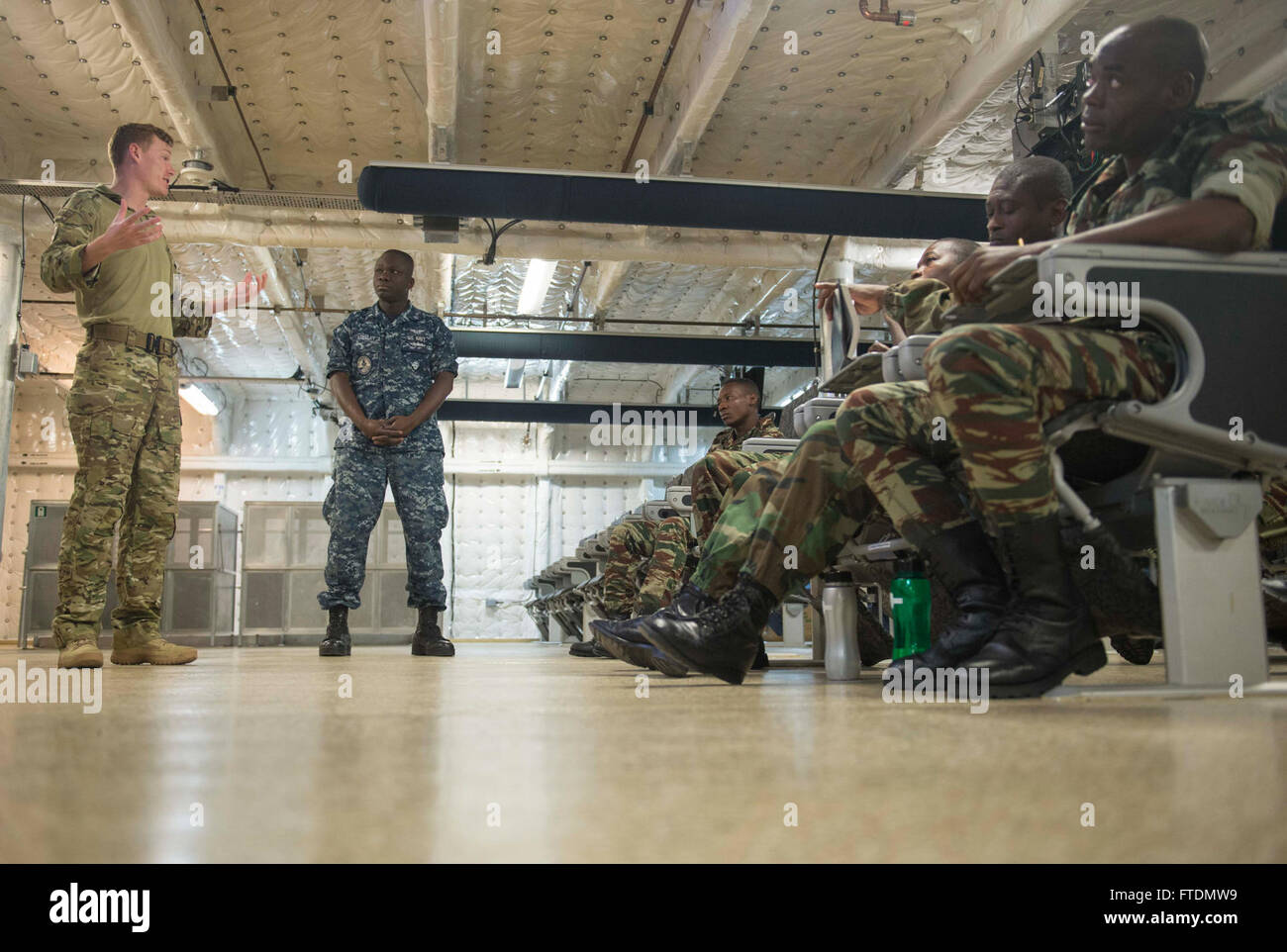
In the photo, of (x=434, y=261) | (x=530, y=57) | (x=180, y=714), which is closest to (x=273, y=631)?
(x=434, y=261)

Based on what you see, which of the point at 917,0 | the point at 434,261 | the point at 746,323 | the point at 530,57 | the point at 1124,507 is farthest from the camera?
the point at 746,323

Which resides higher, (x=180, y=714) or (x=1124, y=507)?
(x=1124, y=507)

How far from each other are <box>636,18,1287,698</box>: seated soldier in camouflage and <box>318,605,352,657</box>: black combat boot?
2.81 meters

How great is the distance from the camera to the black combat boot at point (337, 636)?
3979 millimetres

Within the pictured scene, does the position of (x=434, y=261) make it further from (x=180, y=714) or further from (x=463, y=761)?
(x=463, y=761)

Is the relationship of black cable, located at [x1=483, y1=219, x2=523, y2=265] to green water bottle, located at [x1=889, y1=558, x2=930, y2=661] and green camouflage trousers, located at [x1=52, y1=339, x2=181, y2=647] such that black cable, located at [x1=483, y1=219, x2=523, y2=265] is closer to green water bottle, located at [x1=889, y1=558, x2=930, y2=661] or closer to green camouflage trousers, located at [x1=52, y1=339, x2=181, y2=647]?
green camouflage trousers, located at [x1=52, y1=339, x2=181, y2=647]

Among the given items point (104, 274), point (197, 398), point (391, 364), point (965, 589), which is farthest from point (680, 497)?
point (197, 398)

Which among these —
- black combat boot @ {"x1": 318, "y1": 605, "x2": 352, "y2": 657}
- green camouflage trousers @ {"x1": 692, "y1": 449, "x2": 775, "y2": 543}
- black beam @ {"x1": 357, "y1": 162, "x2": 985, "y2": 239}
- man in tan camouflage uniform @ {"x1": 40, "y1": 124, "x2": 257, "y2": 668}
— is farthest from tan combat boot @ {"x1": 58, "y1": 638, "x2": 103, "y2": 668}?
black beam @ {"x1": 357, "y1": 162, "x2": 985, "y2": 239}

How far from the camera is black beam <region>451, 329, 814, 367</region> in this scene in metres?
8.40

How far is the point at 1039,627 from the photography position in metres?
1.50

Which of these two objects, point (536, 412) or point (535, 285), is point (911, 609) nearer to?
point (535, 285)

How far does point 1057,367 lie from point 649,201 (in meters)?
4.05
